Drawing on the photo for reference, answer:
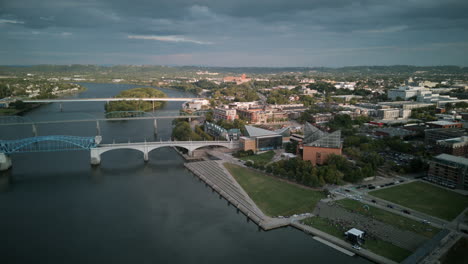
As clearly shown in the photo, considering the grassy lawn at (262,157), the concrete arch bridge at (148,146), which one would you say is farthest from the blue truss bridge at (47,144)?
the grassy lawn at (262,157)

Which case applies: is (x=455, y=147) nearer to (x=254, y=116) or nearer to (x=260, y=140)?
(x=260, y=140)

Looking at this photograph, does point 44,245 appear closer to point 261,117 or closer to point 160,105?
point 261,117

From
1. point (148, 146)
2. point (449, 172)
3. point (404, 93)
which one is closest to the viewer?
point (449, 172)

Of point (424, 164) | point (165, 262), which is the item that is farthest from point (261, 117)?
point (165, 262)

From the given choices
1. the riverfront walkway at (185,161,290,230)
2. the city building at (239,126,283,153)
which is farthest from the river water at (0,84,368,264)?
the city building at (239,126,283,153)

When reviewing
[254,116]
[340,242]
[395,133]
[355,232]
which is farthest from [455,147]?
[254,116]

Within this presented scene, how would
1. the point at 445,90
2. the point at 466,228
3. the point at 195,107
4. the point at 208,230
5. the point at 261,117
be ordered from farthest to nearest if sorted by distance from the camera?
the point at 445,90
the point at 195,107
the point at 261,117
the point at 208,230
the point at 466,228
